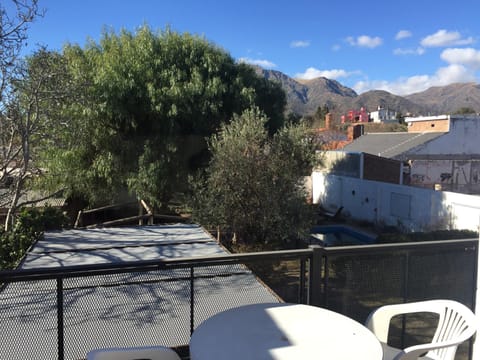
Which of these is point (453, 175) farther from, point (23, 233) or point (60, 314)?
point (60, 314)

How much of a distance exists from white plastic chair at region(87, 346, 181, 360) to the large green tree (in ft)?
33.0

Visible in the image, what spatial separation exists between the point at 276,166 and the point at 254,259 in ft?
26.3

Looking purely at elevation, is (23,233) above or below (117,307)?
below

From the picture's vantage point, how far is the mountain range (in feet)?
279

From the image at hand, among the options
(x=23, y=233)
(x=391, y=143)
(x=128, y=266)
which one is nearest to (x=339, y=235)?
(x=391, y=143)

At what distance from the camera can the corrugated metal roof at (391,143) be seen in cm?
1962

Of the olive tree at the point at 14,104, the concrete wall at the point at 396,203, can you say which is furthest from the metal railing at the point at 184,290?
the concrete wall at the point at 396,203

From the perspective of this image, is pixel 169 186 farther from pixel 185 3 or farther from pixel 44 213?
pixel 185 3

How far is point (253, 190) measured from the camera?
10.3 m

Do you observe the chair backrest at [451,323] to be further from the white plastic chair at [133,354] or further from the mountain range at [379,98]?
the mountain range at [379,98]

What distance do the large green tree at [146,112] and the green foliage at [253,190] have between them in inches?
68.0

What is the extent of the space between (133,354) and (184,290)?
1627 millimetres

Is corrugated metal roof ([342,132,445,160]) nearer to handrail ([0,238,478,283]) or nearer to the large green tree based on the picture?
the large green tree

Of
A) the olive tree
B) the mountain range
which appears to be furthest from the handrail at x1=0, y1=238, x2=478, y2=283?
the mountain range
